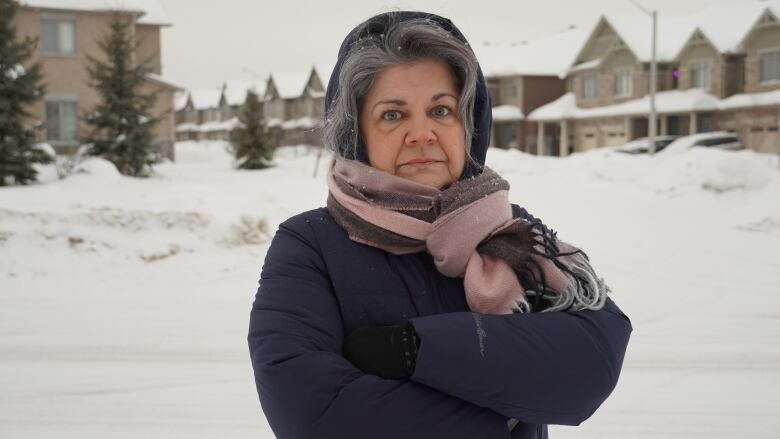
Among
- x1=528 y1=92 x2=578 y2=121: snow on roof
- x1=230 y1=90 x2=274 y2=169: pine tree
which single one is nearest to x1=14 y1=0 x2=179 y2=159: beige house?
x1=230 y1=90 x2=274 y2=169: pine tree

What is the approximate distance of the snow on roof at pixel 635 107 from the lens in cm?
3634

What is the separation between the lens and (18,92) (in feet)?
57.5

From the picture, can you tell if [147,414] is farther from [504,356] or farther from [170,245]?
[170,245]

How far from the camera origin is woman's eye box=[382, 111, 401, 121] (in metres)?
2.25

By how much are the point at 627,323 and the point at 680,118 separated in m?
39.6

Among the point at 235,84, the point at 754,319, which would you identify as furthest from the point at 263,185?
the point at 235,84

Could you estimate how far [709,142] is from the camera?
32812 mm

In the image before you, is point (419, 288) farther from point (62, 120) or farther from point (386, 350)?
point (62, 120)

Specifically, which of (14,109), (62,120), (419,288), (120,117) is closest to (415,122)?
(419,288)

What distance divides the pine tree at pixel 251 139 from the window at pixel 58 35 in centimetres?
685

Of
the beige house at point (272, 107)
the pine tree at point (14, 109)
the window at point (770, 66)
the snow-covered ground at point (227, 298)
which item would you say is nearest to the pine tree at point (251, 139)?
the pine tree at point (14, 109)

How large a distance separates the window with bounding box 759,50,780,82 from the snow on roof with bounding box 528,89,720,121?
2.47 meters

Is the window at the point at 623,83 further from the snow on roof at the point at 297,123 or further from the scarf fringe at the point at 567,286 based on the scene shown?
the scarf fringe at the point at 567,286

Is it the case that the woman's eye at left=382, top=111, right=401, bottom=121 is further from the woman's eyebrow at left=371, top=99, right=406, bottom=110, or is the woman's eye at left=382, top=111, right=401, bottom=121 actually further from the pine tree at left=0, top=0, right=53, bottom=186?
the pine tree at left=0, top=0, right=53, bottom=186
